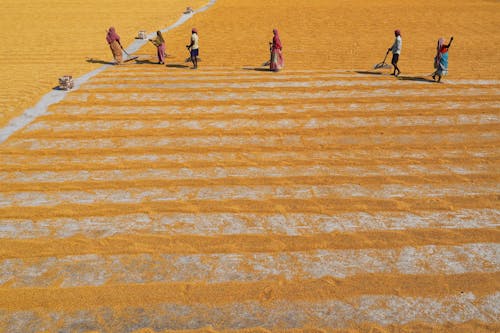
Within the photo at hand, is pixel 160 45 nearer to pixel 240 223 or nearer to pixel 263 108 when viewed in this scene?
pixel 263 108

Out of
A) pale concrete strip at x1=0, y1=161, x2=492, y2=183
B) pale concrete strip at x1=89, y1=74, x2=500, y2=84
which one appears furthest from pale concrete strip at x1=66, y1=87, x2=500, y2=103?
pale concrete strip at x1=0, y1=161, x2=492, y2=183

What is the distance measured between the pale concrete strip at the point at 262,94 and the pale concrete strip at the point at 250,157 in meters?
2.77

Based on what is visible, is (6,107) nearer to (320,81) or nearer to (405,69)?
(320,81)

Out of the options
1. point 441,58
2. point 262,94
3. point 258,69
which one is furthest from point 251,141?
point 441,58

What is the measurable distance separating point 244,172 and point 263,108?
295cm

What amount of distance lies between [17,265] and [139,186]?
6.86ft

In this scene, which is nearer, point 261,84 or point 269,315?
point 269,315

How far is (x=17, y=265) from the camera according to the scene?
4.50m

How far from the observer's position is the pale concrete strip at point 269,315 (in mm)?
3725

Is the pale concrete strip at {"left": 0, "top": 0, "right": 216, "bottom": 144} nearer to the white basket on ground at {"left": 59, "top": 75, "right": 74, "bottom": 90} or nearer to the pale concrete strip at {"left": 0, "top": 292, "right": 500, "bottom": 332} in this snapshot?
the white basket on ground at {"left": 59, "top": 75, "right": 74, "bottom": 90}

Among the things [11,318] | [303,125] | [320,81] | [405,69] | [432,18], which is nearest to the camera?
[11,318]

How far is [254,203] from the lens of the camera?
5.71 meters

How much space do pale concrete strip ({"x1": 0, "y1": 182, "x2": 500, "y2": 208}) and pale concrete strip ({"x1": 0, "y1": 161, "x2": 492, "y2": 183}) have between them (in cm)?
36

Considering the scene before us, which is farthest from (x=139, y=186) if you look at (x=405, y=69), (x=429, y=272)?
(x=405, y=69)
